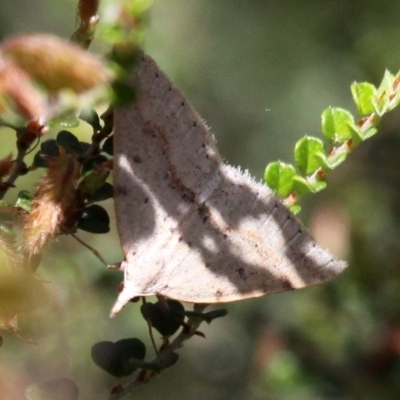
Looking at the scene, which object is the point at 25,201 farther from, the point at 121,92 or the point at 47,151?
the point at 121,92

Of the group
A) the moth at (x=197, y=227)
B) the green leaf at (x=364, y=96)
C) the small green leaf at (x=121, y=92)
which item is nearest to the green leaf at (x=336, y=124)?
the green leaf at (x=364, y=96)

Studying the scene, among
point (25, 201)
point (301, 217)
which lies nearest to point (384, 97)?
point (25, 201)

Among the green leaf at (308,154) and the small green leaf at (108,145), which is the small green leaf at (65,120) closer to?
the small green leaf at (108,145)

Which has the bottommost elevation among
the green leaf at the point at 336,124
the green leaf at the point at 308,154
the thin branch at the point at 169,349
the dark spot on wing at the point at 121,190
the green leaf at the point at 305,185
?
the thin branch at the point at 169,349

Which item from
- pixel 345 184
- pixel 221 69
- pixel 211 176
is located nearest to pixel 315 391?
pixel 211 176

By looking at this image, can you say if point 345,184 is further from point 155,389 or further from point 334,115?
point 334,115

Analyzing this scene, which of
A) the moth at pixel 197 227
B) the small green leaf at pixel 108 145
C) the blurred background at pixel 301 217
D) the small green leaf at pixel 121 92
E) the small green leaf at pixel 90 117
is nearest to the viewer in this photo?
the small green leaf at pixel 121 92

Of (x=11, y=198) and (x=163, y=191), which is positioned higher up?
(x=11, y=198)
